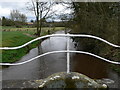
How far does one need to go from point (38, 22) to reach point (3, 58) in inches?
404

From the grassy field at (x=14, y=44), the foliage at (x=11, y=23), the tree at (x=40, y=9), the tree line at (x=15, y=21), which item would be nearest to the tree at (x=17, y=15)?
the tree line at (x=15, y=21)

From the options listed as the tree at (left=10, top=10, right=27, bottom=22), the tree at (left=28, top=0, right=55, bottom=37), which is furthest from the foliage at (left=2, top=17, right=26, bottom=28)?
the tree at (left=28, top=0, right=55, bottom=37)

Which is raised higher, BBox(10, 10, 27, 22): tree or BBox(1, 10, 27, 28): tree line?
BBox(10, 10, 27, 22): tree

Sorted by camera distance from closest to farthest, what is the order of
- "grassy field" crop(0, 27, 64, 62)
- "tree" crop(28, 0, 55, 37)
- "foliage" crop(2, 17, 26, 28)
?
"grassy field" crop(0, 27, 64, 62), "tree" crop(28, 0, 55, 37), "foliage" crop(2, 17, 26, 28)

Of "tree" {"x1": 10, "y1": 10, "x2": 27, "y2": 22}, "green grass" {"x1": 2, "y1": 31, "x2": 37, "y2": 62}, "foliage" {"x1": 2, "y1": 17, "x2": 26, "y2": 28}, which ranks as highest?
"tree" {"x1": 10, "y1": 10, "x2": 27, "y2": 22}

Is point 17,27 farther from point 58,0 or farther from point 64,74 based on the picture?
point 64,74

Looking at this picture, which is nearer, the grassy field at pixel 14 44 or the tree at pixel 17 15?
the grassy field at pixel 14 44

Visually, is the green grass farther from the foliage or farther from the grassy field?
the foliage

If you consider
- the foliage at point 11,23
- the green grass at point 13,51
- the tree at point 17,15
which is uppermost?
the tree at point 17,15

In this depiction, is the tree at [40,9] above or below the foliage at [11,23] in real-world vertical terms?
above

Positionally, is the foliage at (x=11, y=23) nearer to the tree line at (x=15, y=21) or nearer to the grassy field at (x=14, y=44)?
the tree line at (x=15, y=21)

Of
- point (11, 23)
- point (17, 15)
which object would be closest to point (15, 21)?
point (11, 23)

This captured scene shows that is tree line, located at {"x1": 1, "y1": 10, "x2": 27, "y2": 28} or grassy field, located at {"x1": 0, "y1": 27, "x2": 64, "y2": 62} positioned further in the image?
tree line, located at {"x1": 1, "y1": 10, "x2": 27, "y2": 28}

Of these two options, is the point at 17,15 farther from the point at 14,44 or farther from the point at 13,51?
the point at 13,51
